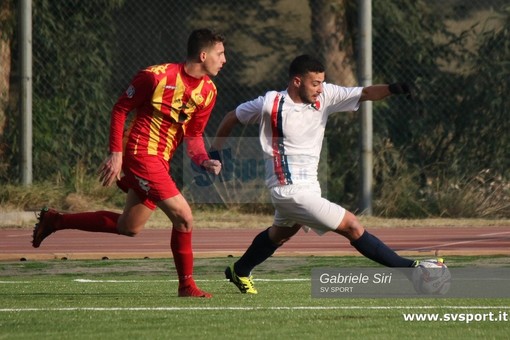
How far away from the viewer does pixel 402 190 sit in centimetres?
1794

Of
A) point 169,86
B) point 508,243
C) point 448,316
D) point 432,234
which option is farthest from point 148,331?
point 432,234

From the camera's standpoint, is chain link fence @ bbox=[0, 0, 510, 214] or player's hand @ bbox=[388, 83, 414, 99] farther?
chain link fence @ bbox=[0, 0, 510, 214]

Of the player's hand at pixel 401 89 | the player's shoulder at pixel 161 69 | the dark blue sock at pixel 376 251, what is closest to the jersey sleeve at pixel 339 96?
the player's hand at pixel 401 89

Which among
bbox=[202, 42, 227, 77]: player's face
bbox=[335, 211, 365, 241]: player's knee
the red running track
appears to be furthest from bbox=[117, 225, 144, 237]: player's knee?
the red running track

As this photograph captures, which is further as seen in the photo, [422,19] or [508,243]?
[422,19]

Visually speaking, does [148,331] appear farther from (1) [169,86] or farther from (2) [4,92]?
(2) [4,92]

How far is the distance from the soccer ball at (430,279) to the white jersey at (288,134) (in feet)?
3.22

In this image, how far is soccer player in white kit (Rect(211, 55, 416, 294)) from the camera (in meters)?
8.92

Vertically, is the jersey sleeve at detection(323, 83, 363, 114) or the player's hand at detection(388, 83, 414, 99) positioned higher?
the player's hand at detection(388, 83, 414, 99)

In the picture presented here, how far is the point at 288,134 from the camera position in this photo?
9102mm

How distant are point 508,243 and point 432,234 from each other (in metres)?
1.68

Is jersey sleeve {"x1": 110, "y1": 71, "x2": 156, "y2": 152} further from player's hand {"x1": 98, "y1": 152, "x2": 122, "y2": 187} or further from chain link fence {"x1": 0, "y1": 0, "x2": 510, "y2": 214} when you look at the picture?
chain link fence {"x1": 0, "y1": 0, "x2": 510, "y2": 214}

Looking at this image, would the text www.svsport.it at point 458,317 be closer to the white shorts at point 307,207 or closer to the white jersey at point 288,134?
the white shorts at point 307,207

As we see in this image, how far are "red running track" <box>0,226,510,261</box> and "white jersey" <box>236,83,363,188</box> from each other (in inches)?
143
